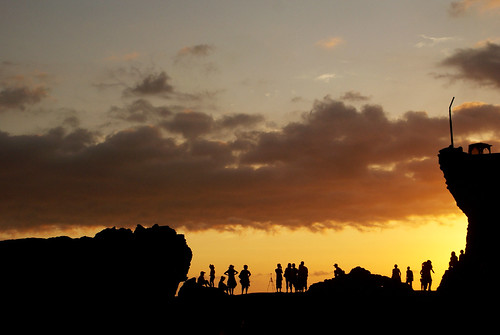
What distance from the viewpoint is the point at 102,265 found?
5788 cm

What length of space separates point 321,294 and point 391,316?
5095 millimetres

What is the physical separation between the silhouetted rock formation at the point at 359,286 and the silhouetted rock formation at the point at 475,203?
3535mm

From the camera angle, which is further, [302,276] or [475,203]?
[475,203]

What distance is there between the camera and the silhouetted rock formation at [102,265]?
185 ft

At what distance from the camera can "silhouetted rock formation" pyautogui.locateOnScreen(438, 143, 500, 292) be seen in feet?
194

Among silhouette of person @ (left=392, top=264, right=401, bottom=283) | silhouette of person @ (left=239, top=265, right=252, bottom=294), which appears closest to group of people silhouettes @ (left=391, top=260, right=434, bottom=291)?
silhouette of person @ (left=392, top=264, right=401, bottom=283)

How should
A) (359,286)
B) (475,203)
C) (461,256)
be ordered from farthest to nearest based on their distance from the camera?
1. (475,203)
2. (461,256)
3. (359,286)

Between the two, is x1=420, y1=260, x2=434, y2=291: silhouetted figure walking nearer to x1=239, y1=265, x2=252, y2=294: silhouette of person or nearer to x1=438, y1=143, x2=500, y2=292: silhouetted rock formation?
x1=438, y1=143, x2=500, y2=292: silhouetted rock formation

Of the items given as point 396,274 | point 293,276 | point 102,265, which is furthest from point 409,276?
point 102,265

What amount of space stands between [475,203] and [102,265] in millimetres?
28668

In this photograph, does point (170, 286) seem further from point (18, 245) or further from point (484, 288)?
point (484, 288)

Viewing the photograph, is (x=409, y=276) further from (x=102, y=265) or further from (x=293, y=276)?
(x=102, y=265)

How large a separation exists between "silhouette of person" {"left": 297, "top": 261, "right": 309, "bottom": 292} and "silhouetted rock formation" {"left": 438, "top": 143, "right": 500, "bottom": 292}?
9869 millimetres

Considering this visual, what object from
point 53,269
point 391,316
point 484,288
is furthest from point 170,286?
point 484,288
